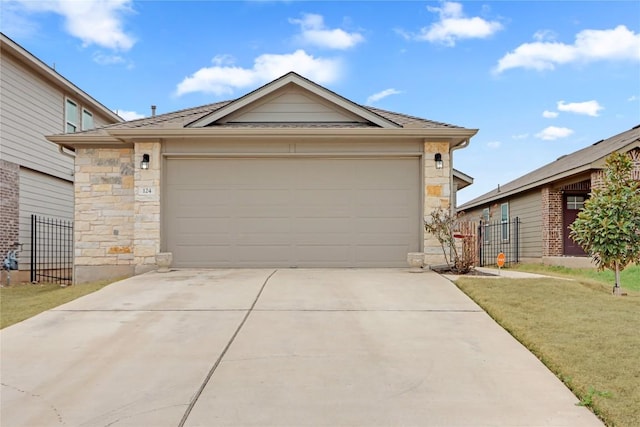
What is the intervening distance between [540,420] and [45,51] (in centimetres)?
1870

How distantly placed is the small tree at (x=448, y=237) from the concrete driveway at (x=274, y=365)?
240 cm

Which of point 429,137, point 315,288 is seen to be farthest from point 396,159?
point 315,288

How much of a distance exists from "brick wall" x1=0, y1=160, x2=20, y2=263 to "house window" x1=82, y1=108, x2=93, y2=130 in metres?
Answer: 4.63

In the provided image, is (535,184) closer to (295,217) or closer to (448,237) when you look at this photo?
(448,237)

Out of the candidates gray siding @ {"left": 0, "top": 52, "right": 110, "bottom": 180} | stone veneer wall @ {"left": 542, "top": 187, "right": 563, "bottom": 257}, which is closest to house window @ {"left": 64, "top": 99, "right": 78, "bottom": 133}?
gray siding @ {"left": 0, "top": 52, "right": 110, "bottom": 180}

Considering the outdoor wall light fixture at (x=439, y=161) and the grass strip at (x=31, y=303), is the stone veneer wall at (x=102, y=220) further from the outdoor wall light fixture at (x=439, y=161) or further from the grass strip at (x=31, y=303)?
the outdoor wall light fixture at (x=439, y=161)

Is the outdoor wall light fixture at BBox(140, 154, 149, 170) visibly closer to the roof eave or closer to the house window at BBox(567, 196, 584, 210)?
the roof eave

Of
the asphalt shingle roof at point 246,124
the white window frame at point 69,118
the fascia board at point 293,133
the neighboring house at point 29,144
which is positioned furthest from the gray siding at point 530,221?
the white window frame at point 69,118

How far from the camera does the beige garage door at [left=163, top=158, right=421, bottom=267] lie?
439 inches

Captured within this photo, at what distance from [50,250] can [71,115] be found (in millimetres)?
4906

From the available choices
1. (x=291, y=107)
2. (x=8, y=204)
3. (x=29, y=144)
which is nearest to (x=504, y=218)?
(x=291, y=107)

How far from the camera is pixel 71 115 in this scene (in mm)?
17609

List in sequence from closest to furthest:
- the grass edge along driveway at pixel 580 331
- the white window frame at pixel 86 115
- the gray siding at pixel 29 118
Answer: the grass edge along driveway at pixel 580 331, the gray siding at pixel 29 118, the white window frame at pixel 86 115

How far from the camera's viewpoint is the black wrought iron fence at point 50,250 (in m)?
14.8
